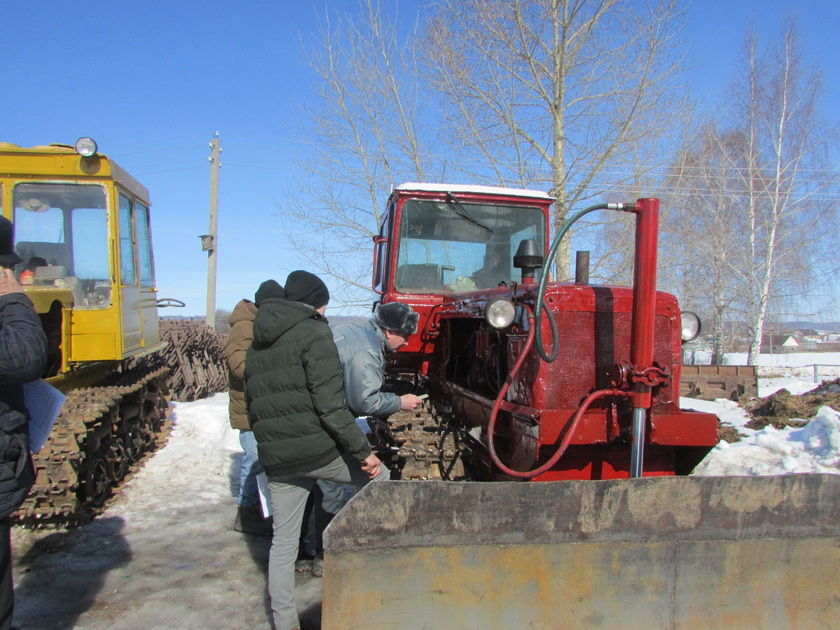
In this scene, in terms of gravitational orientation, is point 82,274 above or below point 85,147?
below

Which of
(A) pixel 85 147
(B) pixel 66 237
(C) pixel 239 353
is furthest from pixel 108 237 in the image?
(C) pixel 239 353

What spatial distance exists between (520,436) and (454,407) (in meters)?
1.37

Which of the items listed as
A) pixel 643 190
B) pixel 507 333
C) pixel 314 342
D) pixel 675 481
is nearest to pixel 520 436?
pixel 507 333

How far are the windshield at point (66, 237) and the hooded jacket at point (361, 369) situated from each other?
3038mm

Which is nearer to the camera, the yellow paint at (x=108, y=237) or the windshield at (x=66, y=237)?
the yellow paint at (x=108, y=237)

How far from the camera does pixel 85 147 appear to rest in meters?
5.04

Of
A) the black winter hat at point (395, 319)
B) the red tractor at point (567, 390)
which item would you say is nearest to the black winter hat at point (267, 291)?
the black winter hat at point (395, 319)

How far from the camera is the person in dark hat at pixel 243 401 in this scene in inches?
157

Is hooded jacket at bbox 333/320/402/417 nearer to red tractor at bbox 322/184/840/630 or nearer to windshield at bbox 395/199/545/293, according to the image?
red tractor at bbox 322/184/840/630

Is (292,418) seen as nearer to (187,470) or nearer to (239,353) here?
(239,353)

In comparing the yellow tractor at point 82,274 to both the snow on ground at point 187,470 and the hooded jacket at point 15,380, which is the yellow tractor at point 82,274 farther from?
the hooded jacket at point 15,380

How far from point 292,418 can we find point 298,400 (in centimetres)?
9

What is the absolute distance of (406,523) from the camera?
2467 mm

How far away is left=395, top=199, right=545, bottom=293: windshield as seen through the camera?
553 centimetres
